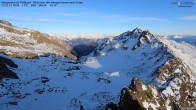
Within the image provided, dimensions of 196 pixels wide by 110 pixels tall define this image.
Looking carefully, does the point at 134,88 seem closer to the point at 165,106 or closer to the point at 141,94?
the point at 141,94

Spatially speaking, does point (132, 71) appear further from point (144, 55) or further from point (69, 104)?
point (69, 104)

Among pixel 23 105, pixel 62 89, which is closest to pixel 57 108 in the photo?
pixel 23 105

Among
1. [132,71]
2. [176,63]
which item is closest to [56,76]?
[132,71]

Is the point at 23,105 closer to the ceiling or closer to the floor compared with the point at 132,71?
closer to the ceiling

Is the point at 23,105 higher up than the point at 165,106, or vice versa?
the point at 165,106

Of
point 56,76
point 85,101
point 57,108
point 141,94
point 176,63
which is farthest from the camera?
point 176,63

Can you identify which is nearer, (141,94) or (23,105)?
(141,94)

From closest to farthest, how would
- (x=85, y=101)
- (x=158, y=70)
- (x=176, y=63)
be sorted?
(x=85, y=101) < (x=158, y=70) < (x=176, y=63)

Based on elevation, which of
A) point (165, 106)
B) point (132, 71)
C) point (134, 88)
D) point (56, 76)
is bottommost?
point (132, 71)

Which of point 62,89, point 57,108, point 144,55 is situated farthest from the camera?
point 144,55
